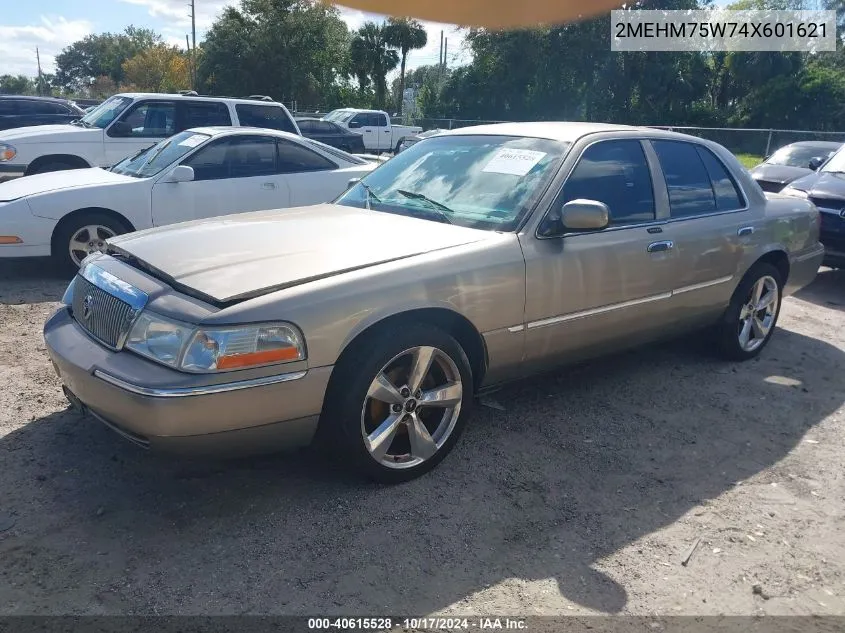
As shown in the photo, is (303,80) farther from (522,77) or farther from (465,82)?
(522,77)

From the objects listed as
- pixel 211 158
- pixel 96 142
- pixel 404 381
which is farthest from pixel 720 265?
pixel 96 142

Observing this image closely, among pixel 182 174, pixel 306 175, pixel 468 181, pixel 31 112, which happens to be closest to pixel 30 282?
pixel 182 174

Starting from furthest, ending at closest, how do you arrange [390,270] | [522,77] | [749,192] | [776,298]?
1. [522,77]
2. [776,298]
3. [749,192]
4. [390,270]

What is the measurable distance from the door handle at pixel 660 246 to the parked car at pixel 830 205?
400 cm

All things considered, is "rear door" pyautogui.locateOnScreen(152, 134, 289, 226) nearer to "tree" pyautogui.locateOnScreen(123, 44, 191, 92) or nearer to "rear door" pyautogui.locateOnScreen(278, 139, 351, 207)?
"rear door" pyautogui.locateOnScreen(278, 139, 351, 207)

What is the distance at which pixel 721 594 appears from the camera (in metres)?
2.79

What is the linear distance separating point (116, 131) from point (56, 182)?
3.17 m

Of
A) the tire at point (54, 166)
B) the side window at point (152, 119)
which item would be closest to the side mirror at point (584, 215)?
the side window at point (152, 119)

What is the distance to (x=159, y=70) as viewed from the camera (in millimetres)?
56625

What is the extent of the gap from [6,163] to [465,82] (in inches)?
1434

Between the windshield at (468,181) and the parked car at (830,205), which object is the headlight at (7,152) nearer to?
the windshield at (468,181)

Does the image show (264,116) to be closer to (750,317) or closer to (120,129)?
(120,129)

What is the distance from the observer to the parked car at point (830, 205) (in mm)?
7750

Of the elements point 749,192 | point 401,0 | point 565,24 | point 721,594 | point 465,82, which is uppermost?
point 565,24
